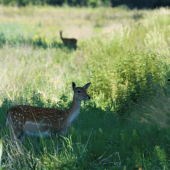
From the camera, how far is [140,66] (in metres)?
7.99

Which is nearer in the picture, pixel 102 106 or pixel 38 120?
pixel 38 120

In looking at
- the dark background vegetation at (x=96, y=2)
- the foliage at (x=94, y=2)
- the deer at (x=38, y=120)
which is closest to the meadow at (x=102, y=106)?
the deer at (x=38, y=120)

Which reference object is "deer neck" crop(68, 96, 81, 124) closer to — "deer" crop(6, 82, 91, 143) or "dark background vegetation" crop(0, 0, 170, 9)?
"deer" crop(6, 82, 91, 143)

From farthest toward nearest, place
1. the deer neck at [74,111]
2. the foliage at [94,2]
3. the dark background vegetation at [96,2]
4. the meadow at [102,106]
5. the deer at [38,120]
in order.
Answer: the foliage at [94,2] < the dark background vegetation at [96,2] < the deer neck at [74,111] < the deer at [38,120] < the meadow at [102,106]

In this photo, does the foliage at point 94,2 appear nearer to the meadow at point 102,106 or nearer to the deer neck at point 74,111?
the meadow at point 102,106

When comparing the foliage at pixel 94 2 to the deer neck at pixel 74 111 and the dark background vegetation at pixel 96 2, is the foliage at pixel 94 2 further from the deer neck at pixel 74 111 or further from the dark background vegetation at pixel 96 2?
the deer neck at pixel 74 111

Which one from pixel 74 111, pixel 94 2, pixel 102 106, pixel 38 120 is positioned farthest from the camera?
pixel 94 2

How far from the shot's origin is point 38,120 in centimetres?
529

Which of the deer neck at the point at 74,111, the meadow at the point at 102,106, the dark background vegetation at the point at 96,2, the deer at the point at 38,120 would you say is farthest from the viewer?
the dark background vegetation at the point at 96,2

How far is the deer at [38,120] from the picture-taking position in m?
5.18

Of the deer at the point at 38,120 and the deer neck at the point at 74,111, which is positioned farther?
the deer neck at the point at 74,111

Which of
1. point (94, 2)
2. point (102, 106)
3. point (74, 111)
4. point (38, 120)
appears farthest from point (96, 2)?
point (38, 120)

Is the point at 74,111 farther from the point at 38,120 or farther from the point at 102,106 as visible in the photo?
the point at 102,106

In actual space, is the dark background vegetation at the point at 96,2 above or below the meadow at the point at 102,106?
above
